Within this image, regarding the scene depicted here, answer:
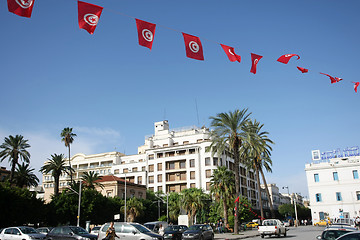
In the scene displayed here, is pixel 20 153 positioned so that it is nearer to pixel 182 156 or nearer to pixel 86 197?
pixel 86 197

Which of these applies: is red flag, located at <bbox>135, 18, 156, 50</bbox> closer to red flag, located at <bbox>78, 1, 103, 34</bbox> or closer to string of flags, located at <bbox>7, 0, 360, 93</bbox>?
string of flags, located at <bbox>7, 0, 360, 93</bbox>

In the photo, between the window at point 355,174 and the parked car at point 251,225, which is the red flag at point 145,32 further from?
the window at point 355,174

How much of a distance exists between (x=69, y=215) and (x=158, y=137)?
4743 centimetres

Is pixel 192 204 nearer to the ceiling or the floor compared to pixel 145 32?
nearer to the floor

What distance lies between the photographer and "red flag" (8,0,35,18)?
38.0 ft

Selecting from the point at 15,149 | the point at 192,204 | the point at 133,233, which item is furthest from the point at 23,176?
the point at 133,233

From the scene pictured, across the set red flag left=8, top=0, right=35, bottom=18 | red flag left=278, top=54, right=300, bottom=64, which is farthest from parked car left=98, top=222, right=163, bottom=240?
red flag left=8, top=0, right=35, bottom=18

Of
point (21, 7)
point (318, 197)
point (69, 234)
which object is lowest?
point (69, 234)

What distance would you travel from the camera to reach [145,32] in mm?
14266

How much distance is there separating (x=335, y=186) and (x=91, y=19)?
2475 inches

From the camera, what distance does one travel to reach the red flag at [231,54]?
54.7ft

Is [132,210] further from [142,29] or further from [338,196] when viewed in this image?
[142,29]

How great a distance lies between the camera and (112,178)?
69.8 m

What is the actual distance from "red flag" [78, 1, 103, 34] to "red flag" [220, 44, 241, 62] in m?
6.74
